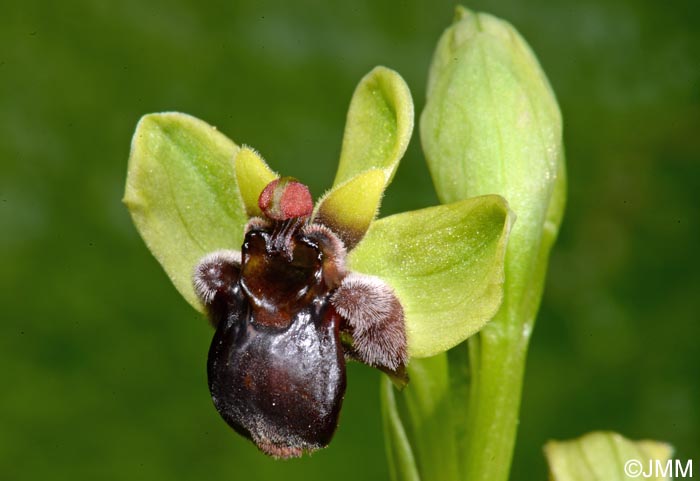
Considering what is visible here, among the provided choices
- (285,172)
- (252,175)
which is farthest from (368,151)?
(285,172)

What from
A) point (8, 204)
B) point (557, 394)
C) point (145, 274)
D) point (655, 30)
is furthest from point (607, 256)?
point (8, 204)

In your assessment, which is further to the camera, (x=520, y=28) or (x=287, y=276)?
(x=520, y=28)

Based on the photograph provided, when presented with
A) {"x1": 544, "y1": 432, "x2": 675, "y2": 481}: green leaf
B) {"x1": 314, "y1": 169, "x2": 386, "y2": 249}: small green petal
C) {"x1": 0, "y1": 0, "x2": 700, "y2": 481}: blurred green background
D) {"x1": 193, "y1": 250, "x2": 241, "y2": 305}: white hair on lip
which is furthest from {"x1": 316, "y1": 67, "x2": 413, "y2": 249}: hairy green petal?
{"x1": 0, "y1": 0, "x2": 700, "y2": 481}: blurred green background

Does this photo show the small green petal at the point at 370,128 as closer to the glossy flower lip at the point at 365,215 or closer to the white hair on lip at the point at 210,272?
the glossy flower lip at the point at 365,215

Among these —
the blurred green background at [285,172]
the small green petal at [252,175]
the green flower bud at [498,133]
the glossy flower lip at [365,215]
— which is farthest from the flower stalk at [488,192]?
the blurred green background at [285,172]

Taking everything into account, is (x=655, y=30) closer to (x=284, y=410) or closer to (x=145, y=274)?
(x=145, y=274)

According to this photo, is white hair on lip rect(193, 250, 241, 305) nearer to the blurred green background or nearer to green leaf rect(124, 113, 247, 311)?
green leaf rect(124, 113, 247, 311)

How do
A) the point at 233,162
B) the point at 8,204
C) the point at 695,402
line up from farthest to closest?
the point at 695,402 < the point at 8,204 < the point at 233,162
